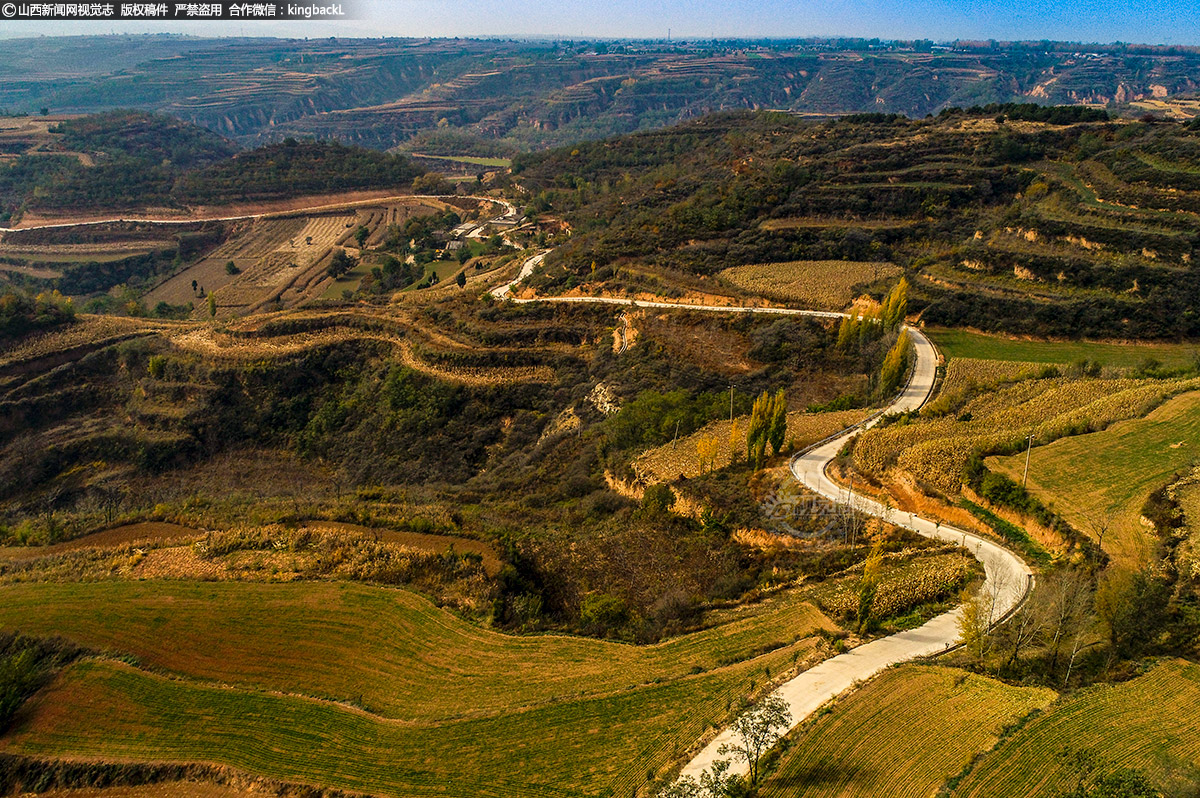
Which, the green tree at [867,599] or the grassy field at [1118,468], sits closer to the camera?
the green tree at [867,599]

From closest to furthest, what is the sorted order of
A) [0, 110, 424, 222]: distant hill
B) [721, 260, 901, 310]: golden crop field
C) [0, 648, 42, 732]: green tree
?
1. [0, 648, 42, 732]: green tree
2. [721, 260, 901, 310]: golden crop field
3. [0, 110, 424, 222]: distant hill

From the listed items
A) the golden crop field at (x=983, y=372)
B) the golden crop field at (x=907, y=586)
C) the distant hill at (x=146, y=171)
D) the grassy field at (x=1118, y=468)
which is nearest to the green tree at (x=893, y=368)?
the golden crop field at (x=983, y=372)

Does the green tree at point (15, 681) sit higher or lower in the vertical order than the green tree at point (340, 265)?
lower

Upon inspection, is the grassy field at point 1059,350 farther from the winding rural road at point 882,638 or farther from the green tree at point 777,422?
the green tree at point 777,422

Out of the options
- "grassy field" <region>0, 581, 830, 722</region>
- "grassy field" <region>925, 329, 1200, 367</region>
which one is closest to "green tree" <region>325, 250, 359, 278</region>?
"grassy field" <region>0, 581, 830, 722</region>

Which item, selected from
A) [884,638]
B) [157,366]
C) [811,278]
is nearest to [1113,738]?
[884,638]

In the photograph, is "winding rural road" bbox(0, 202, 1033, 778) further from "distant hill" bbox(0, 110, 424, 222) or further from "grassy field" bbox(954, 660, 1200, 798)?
"distant hill" bbox(0, 110, 424, 222)

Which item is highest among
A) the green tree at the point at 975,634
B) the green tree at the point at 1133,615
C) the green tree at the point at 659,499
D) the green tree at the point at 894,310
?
the green tree at the point at 894,310
